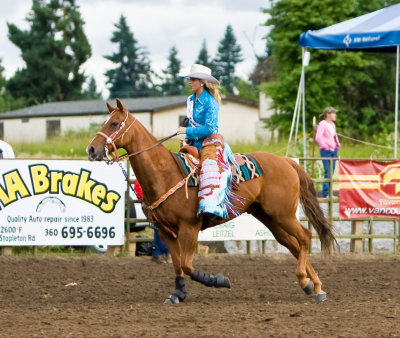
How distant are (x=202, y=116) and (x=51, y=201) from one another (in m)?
4.71

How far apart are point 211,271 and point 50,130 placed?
140 ft

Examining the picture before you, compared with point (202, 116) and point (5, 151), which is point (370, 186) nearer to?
point (202, 116)

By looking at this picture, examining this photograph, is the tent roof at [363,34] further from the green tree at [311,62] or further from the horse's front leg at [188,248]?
the green tree at [311,62]

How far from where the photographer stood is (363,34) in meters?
14.3

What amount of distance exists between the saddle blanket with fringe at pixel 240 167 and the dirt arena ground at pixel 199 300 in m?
1.29

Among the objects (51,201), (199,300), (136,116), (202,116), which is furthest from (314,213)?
(136,116)

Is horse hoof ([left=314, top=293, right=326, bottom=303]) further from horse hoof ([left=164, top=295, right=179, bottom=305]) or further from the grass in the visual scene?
the grass

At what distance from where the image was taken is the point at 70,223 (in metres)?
11.9

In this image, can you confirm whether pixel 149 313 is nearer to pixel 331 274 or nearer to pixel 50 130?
pixel 331 274

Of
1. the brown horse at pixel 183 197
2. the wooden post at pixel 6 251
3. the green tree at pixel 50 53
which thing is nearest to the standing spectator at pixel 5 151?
the wooden post at pixel 6 251

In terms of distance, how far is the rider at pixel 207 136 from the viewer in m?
7.73

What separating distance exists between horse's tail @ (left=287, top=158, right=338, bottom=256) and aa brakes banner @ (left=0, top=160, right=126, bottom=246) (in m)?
4.00

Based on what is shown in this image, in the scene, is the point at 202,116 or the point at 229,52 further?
the point at 229,52

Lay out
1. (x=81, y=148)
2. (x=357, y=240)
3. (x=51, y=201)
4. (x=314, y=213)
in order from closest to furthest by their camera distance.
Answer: (x=314, y=213) < (x=51, y=201) < (x=357, y=240) < (x=81, y=148)
